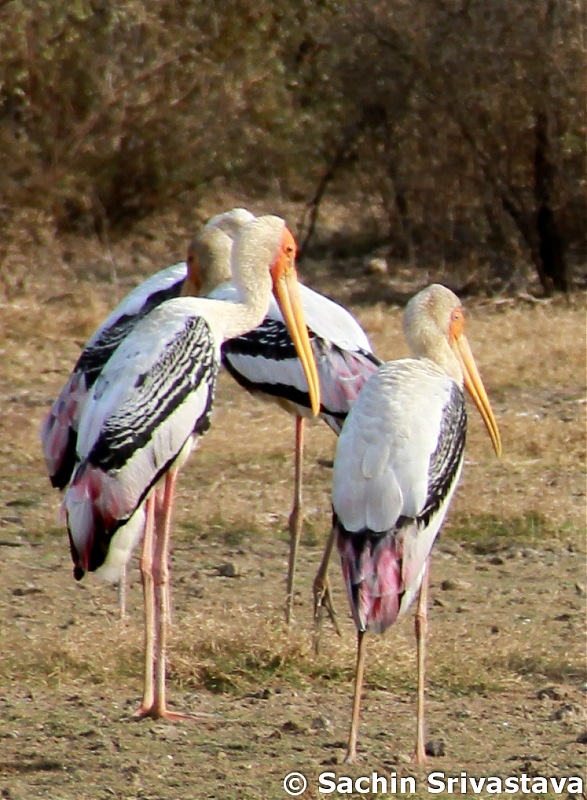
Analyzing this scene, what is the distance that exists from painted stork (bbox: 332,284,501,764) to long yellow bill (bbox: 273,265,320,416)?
0.71 metres

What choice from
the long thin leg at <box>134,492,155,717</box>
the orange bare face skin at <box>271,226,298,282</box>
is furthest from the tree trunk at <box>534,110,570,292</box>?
the long thin leg at <box>134,492,155,717</box>

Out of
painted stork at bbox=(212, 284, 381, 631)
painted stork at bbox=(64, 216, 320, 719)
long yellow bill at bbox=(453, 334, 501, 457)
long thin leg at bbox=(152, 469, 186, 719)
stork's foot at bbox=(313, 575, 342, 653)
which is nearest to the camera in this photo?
painted stork at bbox=(64, 216, 320, 719)

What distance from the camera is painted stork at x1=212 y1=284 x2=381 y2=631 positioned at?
479 centimetres

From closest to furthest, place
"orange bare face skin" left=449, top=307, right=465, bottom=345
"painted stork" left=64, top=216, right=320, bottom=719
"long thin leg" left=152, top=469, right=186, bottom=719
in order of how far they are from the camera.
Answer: "painted stork" left=64, top=216, right=320, bottom=719, "long thin leg" left=152, top=469, right=186, bottom=719, "orange bare face skin" left=449, top=307, right=465, bottom=345

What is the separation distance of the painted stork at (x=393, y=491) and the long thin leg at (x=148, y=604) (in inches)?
24.0

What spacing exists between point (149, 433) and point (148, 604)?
0.51m

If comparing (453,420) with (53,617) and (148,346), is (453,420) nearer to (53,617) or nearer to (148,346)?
(148,346)

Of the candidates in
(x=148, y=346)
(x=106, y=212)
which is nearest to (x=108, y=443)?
(x=148, y=346)

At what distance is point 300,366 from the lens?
16.2 feet

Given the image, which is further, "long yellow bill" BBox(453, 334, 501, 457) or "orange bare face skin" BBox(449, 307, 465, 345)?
"long yellow bill" BBox(453, 334, 501, 457)

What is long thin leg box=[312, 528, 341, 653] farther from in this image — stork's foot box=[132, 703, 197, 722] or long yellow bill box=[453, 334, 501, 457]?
stork's foot box=[132, 703, 197, 722]

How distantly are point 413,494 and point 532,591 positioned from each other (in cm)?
182

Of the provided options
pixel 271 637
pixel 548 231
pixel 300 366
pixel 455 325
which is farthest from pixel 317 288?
pixel 271 637

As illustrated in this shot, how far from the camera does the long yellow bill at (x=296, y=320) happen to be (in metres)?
4.50
